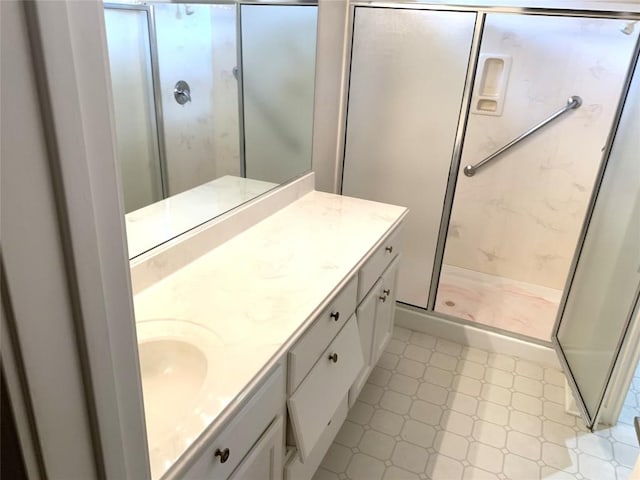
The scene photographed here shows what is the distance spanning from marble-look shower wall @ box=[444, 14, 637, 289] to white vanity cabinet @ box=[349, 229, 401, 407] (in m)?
1.22

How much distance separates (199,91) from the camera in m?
1.62

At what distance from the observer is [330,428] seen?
5.41 ft

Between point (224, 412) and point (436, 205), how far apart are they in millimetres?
1792

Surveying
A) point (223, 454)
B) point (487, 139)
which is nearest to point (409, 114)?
point (487, 139)

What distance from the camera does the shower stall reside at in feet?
7.53

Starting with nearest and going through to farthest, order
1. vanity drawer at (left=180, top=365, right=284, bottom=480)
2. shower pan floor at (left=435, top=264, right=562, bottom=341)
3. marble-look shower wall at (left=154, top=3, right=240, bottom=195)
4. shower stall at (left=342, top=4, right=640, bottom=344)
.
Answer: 1. vanity drawer at (left=180, top=365, right=284, bottom=480)
2. marble-look shower wall at (left=154, top=3, right=240, bottom=195)
3. shower stall at (left=342, top=4, right=640, bottom=344)
4. shower pan floor at (left=435, top=264, right=562, bottom=341)

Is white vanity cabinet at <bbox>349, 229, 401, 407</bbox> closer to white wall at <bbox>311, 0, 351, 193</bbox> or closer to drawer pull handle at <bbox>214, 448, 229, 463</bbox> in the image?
white wall at <bbox>311, 0, 351, 193</bbox>

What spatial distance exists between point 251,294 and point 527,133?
82.1 inches

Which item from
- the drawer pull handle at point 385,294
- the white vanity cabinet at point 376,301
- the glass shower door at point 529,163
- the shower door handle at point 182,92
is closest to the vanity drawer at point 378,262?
the white vanity cabinet at point 376,301

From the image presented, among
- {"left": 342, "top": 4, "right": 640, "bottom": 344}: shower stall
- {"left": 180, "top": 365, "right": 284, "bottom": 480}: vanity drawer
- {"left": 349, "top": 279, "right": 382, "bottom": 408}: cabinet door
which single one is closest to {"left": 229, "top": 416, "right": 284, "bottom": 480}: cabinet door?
{"left": 180, "top": 365, "right": 284, "bottom": 480}: vanity drawer

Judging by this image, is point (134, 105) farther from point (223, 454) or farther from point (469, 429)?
point (469, 429)

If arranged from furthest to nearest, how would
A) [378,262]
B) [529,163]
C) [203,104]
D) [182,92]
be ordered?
[529,163], [378,262], [203,104], [182,92]

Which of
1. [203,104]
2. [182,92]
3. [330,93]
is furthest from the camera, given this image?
[330,93]

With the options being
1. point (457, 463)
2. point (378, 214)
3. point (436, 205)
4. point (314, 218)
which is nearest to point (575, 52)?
point (436, 205)
